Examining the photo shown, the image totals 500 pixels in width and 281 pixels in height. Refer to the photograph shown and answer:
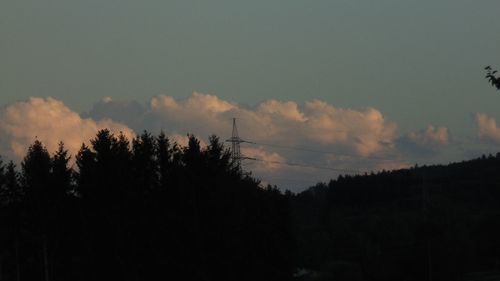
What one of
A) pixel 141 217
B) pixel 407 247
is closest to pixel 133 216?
pixel 141 217

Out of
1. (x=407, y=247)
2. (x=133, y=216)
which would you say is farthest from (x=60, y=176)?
(x=407, y=247)

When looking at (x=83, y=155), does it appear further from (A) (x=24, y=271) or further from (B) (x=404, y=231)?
(B) (x=404, y=231)

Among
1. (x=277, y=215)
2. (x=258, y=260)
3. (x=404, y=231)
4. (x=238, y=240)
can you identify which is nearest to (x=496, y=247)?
(x=404, y=231)

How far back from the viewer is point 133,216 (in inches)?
2420

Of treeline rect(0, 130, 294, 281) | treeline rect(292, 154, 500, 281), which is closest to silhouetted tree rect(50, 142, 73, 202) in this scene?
treeline rect(0, 130, 294, 281)

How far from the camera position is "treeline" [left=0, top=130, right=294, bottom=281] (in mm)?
59625

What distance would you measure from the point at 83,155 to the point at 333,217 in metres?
88.3

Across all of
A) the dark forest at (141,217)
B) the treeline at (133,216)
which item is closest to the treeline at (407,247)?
the dark forest at (141,217)

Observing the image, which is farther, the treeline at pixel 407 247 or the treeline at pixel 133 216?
the treeline at pixel 407 247

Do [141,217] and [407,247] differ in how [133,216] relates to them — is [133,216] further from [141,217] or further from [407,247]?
[407,247]

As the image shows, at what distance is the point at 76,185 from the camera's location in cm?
6506

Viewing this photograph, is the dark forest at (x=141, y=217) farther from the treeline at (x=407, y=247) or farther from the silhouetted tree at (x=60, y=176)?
the treeline at (x=407, y=247)

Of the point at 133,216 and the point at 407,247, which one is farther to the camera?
the point at 407,247

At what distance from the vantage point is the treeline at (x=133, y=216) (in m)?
59.6
